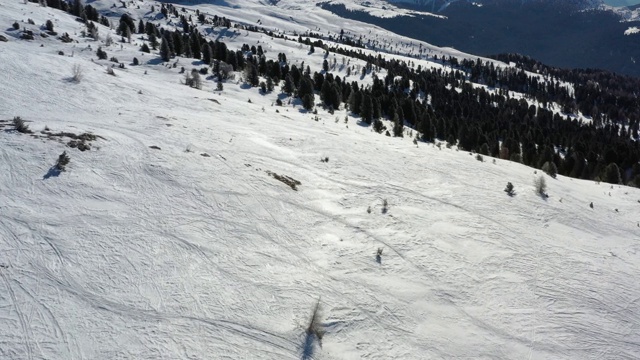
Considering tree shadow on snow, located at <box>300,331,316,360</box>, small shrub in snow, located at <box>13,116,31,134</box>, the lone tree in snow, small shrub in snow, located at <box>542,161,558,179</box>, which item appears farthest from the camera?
small shrub in snow, located at <box>542,161,558,179</box>

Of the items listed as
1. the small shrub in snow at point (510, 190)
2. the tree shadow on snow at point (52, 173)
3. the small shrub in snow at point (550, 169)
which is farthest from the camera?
the small shrub in snow at point (550, 169)

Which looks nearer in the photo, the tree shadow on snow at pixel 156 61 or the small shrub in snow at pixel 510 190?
the small shrub in snow at pixel 510 190

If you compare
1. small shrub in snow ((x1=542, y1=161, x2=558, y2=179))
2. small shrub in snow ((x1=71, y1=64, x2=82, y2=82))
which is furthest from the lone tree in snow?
small shrub in snow ((x1=71, y1=64, x2=82, y2=82))

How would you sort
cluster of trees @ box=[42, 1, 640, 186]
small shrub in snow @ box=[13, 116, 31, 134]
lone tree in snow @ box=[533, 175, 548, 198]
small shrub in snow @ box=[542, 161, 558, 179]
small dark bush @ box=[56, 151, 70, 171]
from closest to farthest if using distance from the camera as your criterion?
small dark bush @ box=[56, 151, 70, 171], small shrub in snow @ box=[13, 116, 31, 134], lone tree in snow @ box=[533, 175, 548, 198], small shrub in snow @ box=[542, 161, 558, 179], cluster of trees @ box=[42, 1, 640, 186]

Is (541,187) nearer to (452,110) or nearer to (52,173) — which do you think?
(52,173)

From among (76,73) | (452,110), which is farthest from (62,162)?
(452,110)

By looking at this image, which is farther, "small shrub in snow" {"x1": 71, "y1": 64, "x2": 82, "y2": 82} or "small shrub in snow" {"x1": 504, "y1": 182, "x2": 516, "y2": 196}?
"small shrub in snow" {"x1": 71, "y1": 64, "x2": 82, "y2": 82}

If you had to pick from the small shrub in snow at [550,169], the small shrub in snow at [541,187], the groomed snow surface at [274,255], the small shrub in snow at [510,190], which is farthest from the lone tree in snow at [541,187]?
the small shrub in snow at [550,169]

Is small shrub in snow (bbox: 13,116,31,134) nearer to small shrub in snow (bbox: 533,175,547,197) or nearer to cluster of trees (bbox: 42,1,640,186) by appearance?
small shrub in snow (bbox: 533,175,547,197)

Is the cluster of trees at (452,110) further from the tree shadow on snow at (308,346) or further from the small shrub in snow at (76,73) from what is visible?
the small shrub in snow at (76,73)
